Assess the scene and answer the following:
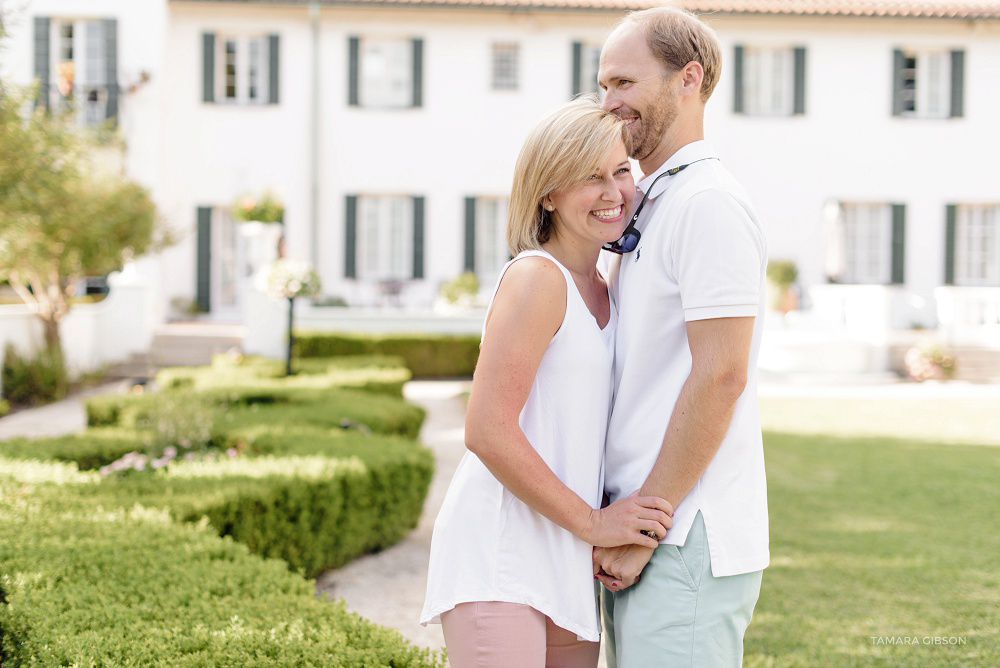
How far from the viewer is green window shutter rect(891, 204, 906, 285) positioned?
18.0 m

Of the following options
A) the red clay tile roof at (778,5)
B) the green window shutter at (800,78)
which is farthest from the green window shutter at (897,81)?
the green window shutter at (800,78)

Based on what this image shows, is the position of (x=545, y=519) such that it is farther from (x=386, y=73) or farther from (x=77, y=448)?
(x=386, y=73)

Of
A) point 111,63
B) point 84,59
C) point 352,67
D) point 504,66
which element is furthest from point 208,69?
point 504,66

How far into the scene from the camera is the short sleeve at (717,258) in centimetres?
176

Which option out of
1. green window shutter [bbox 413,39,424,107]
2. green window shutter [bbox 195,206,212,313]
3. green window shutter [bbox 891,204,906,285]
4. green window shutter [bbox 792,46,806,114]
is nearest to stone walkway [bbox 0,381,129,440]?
green window shutter [bbox 195,206,212,313]

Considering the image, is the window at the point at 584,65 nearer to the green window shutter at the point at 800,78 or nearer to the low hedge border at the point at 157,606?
the green window shutter at the point at 800,78

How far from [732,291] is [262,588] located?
1.83 meters

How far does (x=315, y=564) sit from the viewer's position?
4.89 metres

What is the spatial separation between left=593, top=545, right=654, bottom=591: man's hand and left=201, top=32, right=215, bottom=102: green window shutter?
17.3 metres

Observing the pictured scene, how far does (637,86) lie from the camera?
77.9 inches

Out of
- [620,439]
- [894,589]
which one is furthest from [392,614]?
[620,439]

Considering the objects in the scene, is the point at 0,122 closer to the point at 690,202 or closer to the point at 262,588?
the point at 262,588

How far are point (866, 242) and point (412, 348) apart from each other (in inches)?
379

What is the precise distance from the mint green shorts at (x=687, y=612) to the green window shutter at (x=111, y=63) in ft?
55.9
